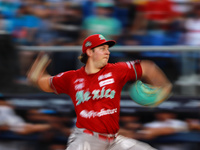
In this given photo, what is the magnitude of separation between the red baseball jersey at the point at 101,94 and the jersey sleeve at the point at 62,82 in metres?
0.06

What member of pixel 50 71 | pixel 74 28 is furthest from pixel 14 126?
pixel 74 28

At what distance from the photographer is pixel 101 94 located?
151 inches

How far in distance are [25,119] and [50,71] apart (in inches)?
38.2

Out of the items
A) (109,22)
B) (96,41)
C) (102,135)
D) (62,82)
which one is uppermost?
(109,22)

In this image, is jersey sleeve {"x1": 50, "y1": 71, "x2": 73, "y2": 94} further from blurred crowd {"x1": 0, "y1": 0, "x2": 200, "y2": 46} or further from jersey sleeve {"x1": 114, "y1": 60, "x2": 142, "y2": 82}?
blurred crowd {"x1": 0, "y1": 0, "x2": 200, "y2": 46}

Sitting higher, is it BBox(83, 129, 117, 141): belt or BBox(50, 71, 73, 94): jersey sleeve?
BBox(50, 71, 73, 94): jersey sleeve

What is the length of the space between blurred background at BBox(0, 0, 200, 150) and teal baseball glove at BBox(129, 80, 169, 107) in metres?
1.25

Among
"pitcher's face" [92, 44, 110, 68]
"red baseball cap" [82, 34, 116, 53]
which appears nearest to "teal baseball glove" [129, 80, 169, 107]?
"pitcher's face" [92, 44, 110, 68]

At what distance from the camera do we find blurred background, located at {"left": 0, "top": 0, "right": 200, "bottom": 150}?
5277 mm

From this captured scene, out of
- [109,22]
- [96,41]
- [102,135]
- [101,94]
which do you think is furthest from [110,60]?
[102,135]

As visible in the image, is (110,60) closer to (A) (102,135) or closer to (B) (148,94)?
(B) (148,94)

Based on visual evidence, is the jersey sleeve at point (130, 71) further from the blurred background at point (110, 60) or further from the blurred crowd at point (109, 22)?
the blurred crowd at point (109, 22)

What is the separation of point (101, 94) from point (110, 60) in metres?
1.55

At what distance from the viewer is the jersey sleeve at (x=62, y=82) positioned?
4.13 metres
